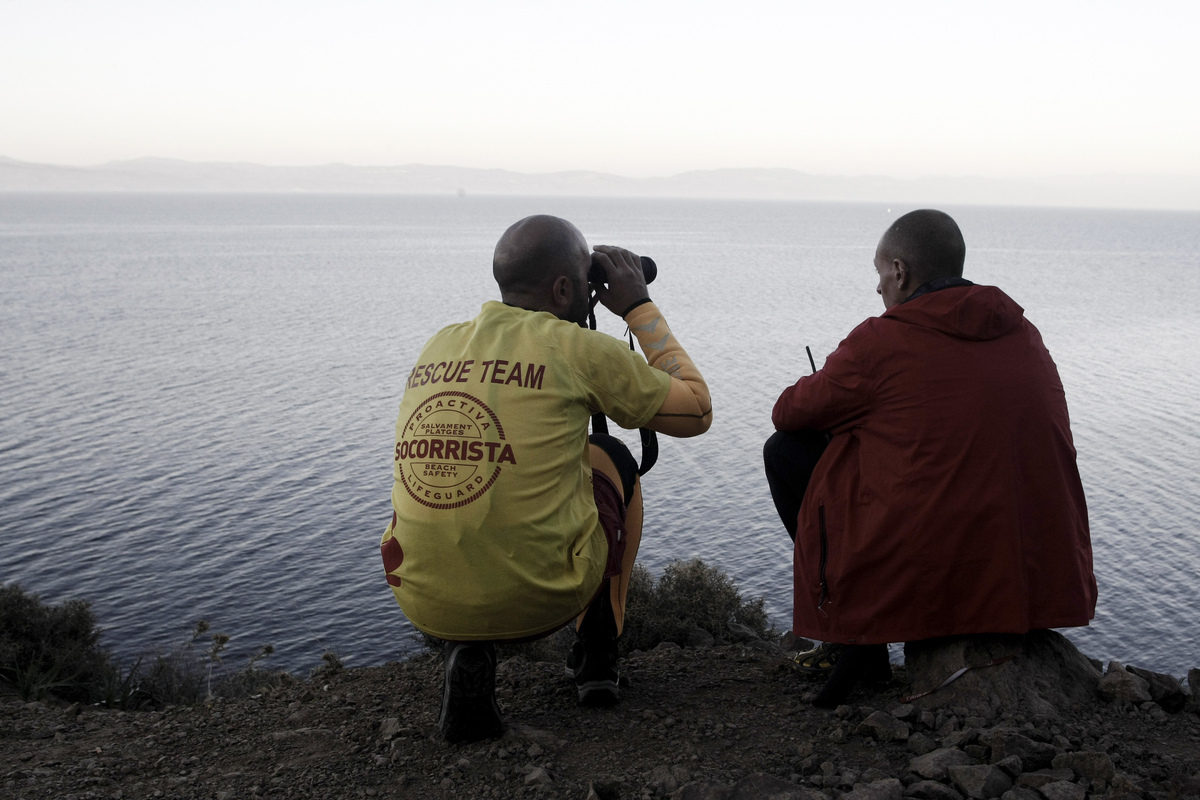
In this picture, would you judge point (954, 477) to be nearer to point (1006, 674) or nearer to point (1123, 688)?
point (1006, 674)

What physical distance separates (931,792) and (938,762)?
7.4 inches

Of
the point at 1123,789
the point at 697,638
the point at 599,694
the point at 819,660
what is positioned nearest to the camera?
the point at 1123,789

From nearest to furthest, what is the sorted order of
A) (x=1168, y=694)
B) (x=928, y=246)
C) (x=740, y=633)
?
1. (x=928, y=246)
2. (x=1168, y=694)
3. (x=740, y=633)

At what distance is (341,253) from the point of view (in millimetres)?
101125

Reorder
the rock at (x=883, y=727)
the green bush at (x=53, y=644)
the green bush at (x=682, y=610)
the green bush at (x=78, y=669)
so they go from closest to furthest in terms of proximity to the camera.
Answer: the rock at (x=883, y=727) → the green bush at (x=682, y=610) → the green bush at (x=78, y=669) → the green bush at (x=53, y=644)

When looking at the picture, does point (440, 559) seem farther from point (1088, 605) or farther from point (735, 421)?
point (735, 421)

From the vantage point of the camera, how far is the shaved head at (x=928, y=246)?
12.5 ft

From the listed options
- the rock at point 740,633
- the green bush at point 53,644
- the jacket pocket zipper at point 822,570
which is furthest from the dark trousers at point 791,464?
the green bush at point 53,644

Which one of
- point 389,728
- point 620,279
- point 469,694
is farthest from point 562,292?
point 389,728

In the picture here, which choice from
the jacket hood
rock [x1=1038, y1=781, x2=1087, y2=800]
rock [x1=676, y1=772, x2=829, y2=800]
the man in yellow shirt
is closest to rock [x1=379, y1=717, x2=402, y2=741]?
the man in yellow shirt

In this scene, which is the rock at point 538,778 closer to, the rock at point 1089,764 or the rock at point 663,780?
the rock at point 663,780

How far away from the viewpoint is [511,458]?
3.35 metres

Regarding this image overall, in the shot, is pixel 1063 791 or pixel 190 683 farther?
pixel 190 683

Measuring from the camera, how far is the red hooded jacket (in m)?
3.61
